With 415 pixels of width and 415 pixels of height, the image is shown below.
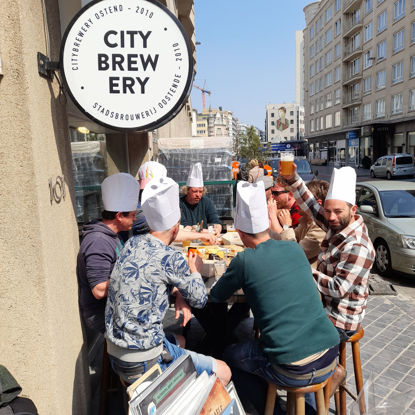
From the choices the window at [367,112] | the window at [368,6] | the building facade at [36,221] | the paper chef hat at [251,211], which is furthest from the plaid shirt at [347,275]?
the window at [368,6]

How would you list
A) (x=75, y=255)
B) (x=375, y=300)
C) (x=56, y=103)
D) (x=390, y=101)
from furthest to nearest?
(x=390, y=101), (x=375, y=300), (x=75, y=255), (x=56, y=103)

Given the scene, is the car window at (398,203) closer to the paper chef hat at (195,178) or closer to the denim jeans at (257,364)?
the paper chef hat at (195,178)

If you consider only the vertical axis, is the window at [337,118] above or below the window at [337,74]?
below

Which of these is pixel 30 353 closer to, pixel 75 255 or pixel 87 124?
pixel 75 255

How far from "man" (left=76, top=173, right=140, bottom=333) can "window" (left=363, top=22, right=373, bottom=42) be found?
44.8 metres

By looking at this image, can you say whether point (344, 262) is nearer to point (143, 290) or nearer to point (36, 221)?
point (143, 290)

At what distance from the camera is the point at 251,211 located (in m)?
2.47

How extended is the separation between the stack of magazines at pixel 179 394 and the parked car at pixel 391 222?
209 inches

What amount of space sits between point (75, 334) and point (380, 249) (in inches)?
238

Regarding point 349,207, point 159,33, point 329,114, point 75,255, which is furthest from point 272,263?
point 329,114

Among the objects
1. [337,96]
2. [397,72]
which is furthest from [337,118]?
[397,72]

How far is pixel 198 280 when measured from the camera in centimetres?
240

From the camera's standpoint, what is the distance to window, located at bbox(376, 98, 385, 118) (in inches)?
1499

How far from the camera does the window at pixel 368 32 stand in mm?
39562
